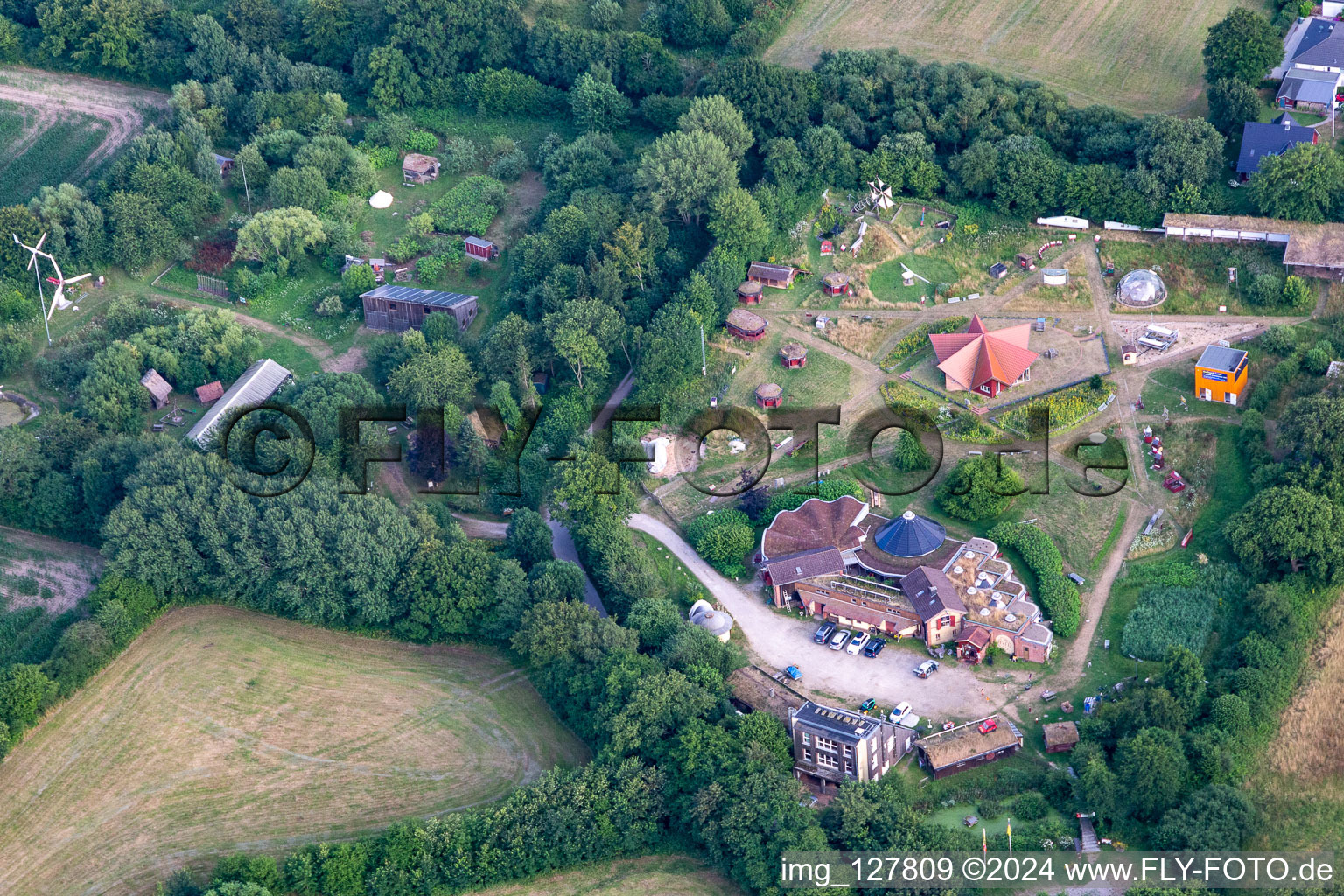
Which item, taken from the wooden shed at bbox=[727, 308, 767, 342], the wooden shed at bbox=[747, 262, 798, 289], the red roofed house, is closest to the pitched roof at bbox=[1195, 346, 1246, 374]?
the red roofed house

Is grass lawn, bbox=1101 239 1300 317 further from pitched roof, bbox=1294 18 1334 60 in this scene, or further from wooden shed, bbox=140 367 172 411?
wooden shed, bbox=140 367 172 411

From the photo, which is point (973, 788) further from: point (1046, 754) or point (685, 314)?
point (685, 314)

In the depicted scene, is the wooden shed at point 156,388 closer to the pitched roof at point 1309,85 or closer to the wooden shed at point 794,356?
the wooden shed at point 794,356

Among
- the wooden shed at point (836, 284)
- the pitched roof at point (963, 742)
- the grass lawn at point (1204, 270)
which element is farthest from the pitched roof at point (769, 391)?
the pitched roof at point (963, 742)

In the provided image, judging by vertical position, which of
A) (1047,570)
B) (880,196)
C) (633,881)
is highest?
(880,196)

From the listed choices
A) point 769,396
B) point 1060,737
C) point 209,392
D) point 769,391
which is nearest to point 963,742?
point 1060,737

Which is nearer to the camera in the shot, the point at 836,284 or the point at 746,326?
the point at 746,326

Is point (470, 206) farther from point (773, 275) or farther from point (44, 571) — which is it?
point (44, 571)
